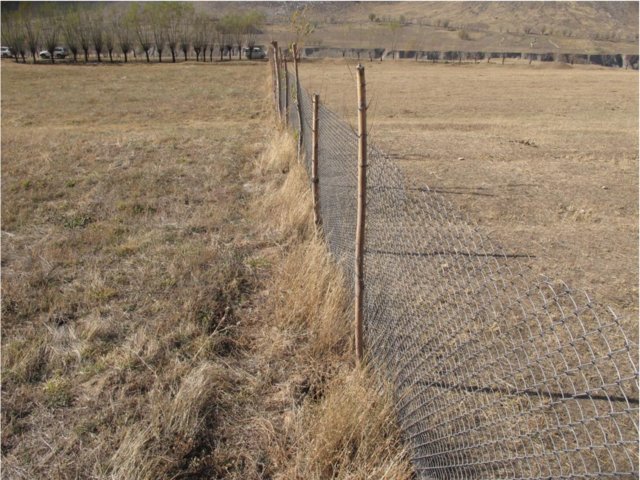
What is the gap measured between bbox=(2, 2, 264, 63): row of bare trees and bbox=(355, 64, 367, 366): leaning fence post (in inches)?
2132

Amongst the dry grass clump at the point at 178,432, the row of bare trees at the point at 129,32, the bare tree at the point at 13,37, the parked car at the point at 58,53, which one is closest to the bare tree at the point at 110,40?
the row of bare trees at the point at 129,32

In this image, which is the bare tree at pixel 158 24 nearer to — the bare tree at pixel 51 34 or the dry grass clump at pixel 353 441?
the bare tree at pixel 51 34

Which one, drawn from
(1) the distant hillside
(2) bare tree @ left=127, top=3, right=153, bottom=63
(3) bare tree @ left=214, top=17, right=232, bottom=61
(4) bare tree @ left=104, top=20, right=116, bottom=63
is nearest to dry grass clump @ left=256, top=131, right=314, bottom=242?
(4) bare tree @ left=104, top=20, right=116, bottom=63

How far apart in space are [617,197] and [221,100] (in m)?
16.1

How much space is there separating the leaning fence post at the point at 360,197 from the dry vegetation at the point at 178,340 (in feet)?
1.15

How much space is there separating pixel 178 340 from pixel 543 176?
727 centimetres

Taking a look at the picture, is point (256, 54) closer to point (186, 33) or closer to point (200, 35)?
point (200, 35)

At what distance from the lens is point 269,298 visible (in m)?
3.87

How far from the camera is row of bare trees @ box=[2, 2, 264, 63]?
5528cm

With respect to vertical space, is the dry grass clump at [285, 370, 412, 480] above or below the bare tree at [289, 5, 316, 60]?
below

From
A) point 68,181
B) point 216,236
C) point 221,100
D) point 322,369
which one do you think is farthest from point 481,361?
point 221,100

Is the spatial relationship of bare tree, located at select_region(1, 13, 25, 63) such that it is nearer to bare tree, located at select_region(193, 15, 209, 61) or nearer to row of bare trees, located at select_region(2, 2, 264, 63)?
row of bare trees, located at select_region(2, 2, 264, 63)

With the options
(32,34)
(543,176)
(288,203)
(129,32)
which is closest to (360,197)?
(288,203)

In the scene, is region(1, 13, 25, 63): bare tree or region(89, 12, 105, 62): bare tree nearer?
region(1, 13, 25, 63): bare tree
